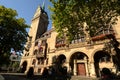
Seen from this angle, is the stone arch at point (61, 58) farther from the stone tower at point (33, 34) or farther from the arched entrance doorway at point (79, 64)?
the stone tower at point (33, 34)

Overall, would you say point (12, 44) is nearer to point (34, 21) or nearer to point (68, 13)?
point (68, 13)

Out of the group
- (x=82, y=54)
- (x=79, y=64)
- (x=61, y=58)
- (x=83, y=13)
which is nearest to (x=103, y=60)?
(x=82, y=54)

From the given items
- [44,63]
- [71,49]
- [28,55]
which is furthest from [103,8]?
[28,55]

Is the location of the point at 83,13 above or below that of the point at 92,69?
above

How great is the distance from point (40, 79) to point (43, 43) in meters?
18.6

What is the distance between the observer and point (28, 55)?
141ft

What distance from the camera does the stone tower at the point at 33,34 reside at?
41772mm

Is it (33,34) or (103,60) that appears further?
(33,34)

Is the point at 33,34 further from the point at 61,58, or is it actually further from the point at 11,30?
the point at 11,30

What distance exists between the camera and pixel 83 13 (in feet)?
50.7

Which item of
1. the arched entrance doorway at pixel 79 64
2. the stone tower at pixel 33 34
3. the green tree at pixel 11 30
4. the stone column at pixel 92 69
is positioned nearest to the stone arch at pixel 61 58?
the arched entrance doorway at pixel 79 64

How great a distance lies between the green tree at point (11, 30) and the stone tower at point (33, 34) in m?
14.5

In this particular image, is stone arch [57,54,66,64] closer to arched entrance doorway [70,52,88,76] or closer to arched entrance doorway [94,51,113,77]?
arched entrance doorway [70,52,88,76]

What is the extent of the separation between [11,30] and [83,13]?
15.3m
